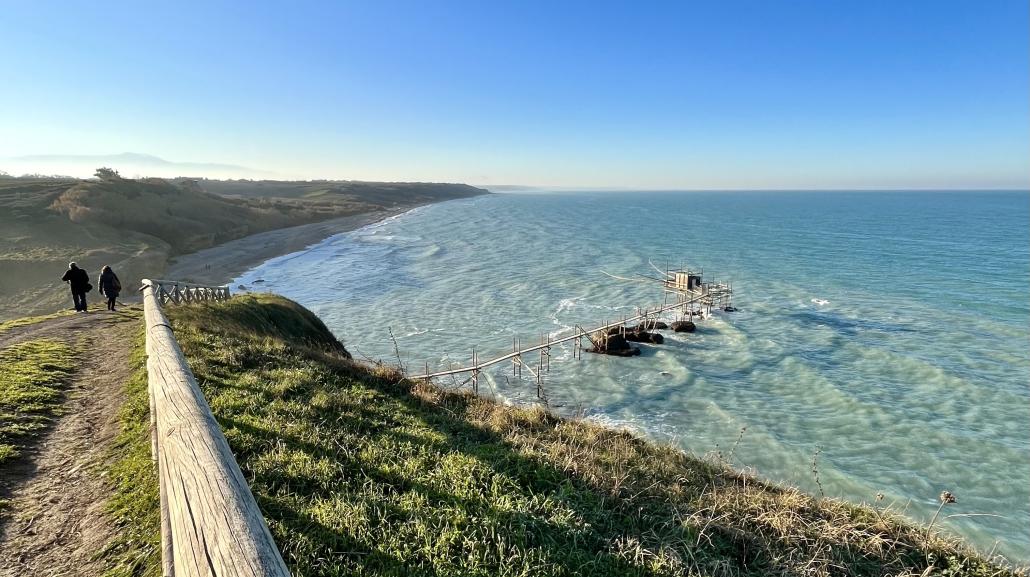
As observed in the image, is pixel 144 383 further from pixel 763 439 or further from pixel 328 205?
pixel 328 205

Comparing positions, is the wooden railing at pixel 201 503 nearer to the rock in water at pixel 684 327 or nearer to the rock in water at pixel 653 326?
the rock in water at pixel 653 326

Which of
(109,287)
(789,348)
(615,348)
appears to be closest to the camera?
(109,287)

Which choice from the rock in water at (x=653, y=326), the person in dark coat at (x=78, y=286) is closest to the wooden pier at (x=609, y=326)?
the rock in water at (x=653, y=326)

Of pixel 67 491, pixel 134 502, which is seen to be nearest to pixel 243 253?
pixel 67 491

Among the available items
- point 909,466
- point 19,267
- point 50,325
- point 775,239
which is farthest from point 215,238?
point 775,239

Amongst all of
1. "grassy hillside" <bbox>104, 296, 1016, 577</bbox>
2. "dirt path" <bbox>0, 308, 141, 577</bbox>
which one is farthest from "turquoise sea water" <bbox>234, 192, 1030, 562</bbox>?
"dirt path" <bbox>0, 308, 141, 577</bbox>

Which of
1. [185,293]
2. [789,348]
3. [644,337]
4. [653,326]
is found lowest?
[789,348]

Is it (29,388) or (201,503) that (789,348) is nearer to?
(201,503)
